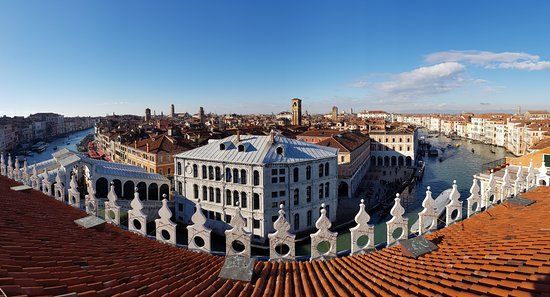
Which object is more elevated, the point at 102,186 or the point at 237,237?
the point at 237,237

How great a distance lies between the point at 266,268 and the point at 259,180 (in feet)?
62.2

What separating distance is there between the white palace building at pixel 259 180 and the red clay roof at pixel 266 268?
17730 mm

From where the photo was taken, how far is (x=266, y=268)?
19.8 feet

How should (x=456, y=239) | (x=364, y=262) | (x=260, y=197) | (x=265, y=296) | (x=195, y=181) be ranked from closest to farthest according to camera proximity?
(x=265, y=296)
(x=364, y=262)
(x=456, y=239)
(x=260, y=197)
(x=195, y=181)

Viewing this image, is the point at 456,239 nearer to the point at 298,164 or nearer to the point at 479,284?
the point at 479,284

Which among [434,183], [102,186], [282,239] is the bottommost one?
[434,183]

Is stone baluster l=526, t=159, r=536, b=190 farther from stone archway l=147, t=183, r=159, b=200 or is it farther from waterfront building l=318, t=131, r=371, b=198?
stone archway l=147, t=183, r=159, b=200

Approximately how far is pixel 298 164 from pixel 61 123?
526ft

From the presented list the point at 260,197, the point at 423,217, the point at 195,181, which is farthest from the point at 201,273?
the point at 195,181

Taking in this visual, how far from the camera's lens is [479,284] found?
13.8 ft

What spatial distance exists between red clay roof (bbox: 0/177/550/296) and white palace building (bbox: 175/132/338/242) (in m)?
17.7

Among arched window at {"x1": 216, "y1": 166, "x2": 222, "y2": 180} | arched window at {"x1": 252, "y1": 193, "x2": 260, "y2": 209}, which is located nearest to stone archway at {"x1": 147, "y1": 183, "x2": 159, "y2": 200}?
arched window at {"x1": 216, "y1": 166, "x2": 222, "y2": 180}

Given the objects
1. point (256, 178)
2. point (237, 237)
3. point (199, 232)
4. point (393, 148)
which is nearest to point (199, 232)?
point (199, 232)

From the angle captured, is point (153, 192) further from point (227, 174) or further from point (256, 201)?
point (256, 201)
